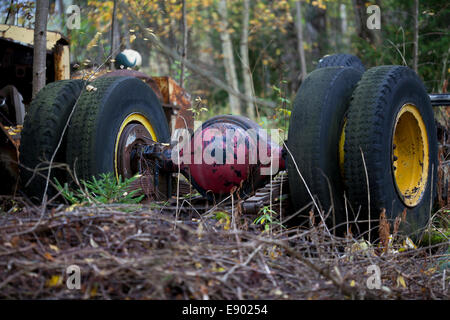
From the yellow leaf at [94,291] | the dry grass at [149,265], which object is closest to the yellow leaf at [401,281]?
the dry grass at [149,265]

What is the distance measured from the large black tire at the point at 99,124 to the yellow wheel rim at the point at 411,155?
186 centimetres

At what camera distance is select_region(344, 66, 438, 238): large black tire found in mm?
2812

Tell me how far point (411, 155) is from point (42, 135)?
2.45 meters

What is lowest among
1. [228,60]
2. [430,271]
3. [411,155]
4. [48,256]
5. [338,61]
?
[430,271]

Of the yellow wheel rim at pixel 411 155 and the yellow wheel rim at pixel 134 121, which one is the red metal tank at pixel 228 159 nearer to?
the yellow wheel rim at pixel 134 121

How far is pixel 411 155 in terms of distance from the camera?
3.53 m

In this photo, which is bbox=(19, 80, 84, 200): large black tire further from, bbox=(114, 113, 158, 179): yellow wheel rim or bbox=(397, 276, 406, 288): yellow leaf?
bbox=(397, 276, 406, 288): yellow leaf

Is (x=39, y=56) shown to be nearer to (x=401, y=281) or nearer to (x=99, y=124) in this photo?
(x=99, y=124)

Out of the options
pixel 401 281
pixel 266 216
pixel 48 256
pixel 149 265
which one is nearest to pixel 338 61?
pixel 266 216
